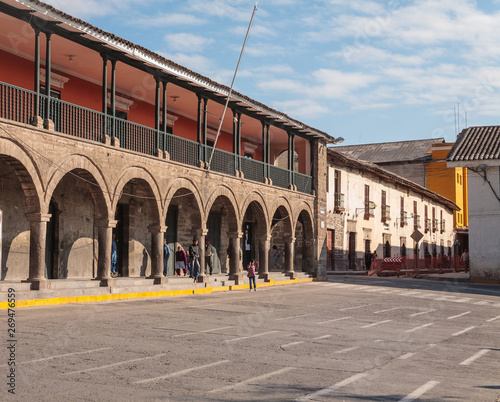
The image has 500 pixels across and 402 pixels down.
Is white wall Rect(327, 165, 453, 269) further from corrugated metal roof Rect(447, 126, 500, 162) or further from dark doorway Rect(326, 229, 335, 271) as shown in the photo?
corrugated metal roof Rect(447, 126, 500, 162)

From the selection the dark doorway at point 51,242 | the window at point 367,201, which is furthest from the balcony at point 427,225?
the dark doorway at point 51,242

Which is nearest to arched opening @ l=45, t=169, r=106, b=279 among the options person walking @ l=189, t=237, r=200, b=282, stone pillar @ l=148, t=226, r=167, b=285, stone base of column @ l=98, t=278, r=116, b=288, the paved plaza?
stone pillar @ l=148, t=226, r=167, b=285

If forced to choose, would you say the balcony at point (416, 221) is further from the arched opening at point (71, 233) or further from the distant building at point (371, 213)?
the arched opening at point (71, 233)

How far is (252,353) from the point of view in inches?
375

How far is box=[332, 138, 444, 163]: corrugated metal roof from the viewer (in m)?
60.7

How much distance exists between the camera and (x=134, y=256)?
24312mm

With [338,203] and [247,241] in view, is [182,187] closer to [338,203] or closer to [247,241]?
[247,241]

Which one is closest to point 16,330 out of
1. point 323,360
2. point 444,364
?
point 323,360

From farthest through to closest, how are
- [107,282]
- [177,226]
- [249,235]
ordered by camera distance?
[249,235]
[177,226]
[107,282]

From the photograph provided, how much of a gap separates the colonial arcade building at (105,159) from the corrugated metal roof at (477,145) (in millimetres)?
9420

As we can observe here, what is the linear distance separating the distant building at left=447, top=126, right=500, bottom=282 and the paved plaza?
17.7m

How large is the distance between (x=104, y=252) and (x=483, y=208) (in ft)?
69.9

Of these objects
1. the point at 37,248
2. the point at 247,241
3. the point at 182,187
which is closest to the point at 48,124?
the point at 37,248

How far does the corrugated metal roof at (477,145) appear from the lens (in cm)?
3400
